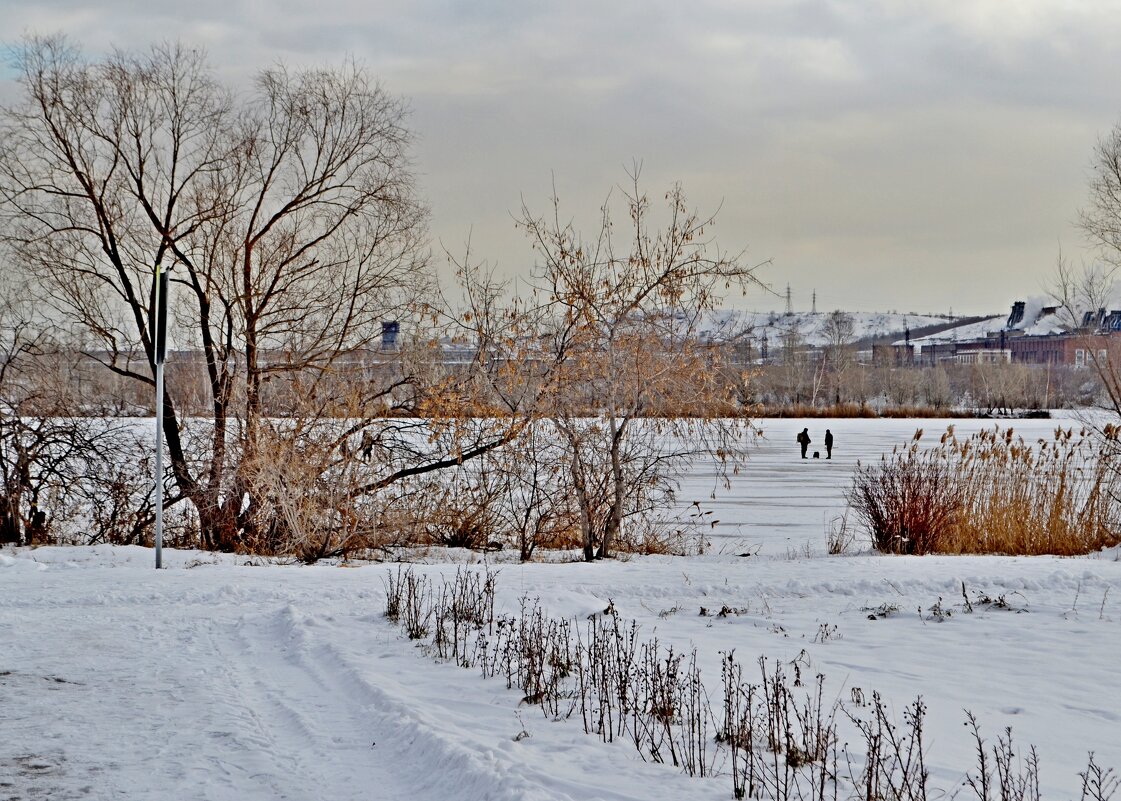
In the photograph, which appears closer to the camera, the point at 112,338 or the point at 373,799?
the point at 373,799

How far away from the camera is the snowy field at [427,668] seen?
17.9ft

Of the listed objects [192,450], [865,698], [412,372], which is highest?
[412,372]

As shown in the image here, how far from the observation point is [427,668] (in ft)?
25.9

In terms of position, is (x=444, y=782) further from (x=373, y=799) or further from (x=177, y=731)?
(x=177, y=731)

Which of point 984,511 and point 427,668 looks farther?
point 984,511

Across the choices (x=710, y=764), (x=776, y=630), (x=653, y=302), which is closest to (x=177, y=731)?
(x=710, y=764)

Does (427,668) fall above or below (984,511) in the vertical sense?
below

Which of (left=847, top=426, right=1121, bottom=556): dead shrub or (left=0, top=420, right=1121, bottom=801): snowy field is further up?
(left=847, top=426, right=1121, bottom=556): dead shrub

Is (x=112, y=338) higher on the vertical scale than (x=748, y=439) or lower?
higher

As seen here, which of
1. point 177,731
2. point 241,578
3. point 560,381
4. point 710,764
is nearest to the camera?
point 710,764

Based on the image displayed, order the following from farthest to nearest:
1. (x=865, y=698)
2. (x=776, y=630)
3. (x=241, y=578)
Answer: (x=241, y=578)
(x=776, y=630)
(x=865, y=698)

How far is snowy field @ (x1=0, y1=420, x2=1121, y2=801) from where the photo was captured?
5.45 metres

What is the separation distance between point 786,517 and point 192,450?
12960mm

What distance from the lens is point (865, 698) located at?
7305 mm
